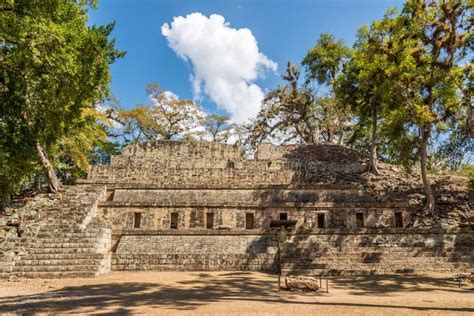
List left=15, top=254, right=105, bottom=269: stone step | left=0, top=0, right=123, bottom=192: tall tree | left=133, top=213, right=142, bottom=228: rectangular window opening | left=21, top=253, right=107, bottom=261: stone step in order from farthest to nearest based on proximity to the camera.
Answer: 1. left=133, top=213, right=142, bottom=228: rectangular window opening
2. left=21, top=253, right=107, bottom=261: stone step
3. left=15, top=254, right=105, bottom=269: stone step
4. left=0, top=0, right=123, bottom=192: tall tree

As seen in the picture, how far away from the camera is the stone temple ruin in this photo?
13359 millimetres

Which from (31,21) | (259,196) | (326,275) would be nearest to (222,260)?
(326,275)

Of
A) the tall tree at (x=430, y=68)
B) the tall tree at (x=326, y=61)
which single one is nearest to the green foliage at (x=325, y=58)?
the tall tree at (x=326, y=61)

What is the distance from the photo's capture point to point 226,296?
28.1 feet

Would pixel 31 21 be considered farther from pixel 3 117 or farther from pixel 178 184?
pixel 178 184

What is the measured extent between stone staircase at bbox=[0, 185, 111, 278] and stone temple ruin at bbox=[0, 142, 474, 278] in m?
0.05

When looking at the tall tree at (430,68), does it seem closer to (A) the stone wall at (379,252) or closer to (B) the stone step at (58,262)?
(A) the stone wall at (379,252)

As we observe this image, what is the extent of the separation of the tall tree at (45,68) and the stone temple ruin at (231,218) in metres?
4.33

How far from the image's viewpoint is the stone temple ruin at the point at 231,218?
1336 centimetres

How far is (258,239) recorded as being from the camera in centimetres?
1541

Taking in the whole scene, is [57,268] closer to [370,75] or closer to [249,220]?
[249,220]

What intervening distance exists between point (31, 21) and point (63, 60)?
148 cm

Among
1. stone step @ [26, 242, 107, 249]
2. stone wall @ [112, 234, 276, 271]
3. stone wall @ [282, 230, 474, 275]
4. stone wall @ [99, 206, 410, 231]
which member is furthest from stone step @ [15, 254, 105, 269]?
stone wall @ [282, 230, 474, 275]

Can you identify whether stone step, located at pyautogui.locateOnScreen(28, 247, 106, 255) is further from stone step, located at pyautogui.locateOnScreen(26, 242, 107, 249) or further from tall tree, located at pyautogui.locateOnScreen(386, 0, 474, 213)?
tall tree, located at pyautogui.locateOnScreen(386, 0, 474, 213)
